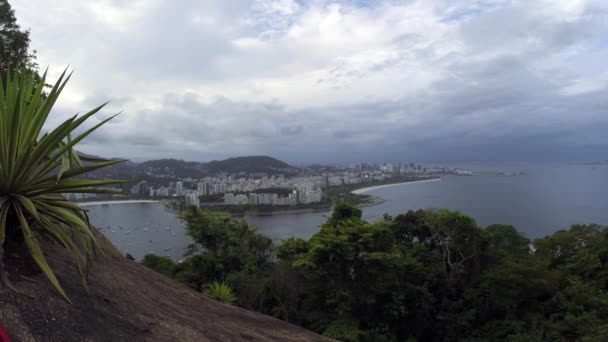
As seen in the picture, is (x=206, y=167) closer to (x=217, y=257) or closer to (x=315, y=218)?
(x=315, y=218)

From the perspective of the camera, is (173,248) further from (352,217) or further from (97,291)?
(97,291)

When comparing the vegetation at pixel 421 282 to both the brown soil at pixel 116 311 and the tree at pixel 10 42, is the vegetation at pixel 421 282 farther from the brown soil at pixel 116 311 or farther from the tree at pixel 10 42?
the tree at pixel 10 42

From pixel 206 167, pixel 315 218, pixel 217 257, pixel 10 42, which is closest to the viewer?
pixel 10 42

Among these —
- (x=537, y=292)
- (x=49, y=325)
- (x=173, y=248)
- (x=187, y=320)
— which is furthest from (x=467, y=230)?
(x=173, y=248)

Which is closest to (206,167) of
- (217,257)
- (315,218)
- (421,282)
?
(315,218)

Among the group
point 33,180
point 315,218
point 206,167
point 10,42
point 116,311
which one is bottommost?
point 315,218

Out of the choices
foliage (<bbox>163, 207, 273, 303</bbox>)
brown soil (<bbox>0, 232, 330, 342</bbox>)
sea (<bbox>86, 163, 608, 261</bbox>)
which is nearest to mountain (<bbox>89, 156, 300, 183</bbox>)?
sea (<bbox>86, 163, 608, 261</bbox>)

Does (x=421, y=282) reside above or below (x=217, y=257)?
below

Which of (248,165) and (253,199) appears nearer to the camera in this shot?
(253,199)
